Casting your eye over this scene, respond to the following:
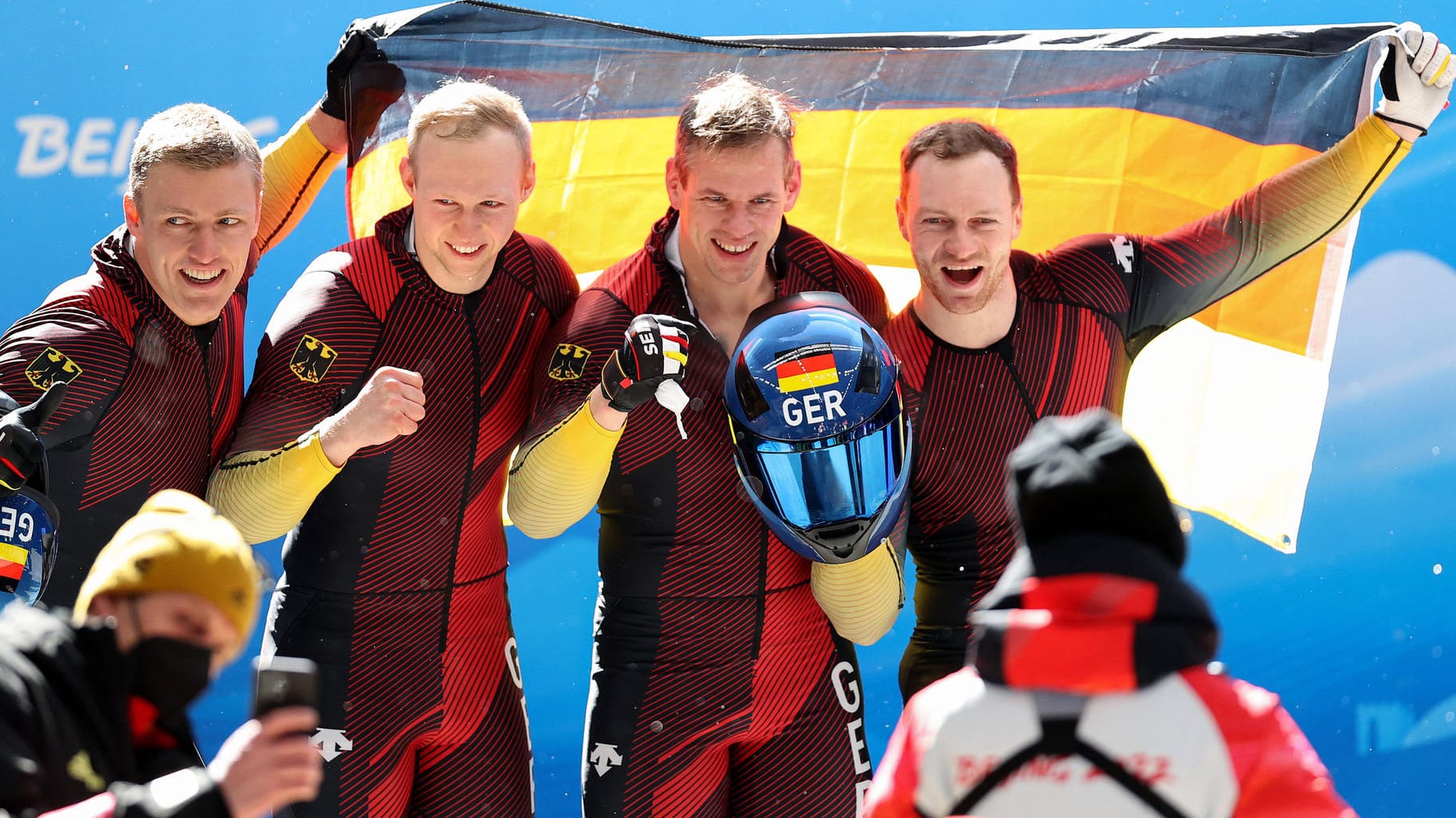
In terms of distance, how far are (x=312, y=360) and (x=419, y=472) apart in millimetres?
352

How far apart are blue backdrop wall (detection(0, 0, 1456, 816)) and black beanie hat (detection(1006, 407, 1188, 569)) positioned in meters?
3.52

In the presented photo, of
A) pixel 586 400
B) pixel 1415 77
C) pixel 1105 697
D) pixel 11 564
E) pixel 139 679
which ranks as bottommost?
pixel 1105 697

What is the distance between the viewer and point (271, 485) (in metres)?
2.98

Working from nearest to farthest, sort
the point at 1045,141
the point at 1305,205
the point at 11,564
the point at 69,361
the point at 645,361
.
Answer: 1. the point at 11,564
2. the point at 645,361
3. the point at 69,361
4. the point at 1305,205
5. the point at 1045,141

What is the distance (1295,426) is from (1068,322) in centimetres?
101

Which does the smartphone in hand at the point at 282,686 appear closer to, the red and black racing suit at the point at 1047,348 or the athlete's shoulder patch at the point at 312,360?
the athlete's shoulder patch at the point at 312,360

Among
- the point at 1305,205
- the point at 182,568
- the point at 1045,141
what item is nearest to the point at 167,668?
the point at 182,568

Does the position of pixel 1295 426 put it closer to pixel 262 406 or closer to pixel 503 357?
pixel 503 357

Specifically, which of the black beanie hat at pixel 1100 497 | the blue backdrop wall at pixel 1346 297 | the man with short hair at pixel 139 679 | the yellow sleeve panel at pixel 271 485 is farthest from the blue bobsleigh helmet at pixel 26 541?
the blue backdrop wall at pixel 1346 297

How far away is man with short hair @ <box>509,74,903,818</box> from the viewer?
314cm

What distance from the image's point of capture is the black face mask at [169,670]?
183 cm

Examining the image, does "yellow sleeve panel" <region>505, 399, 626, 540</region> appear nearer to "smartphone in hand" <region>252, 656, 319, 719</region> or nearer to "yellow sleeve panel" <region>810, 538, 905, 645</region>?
"yellow sleeve panel" <region>810, 538, 905, 645</region>

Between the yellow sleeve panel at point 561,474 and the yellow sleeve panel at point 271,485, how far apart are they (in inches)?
16.1

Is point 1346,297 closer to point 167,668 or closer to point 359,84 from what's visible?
point 359,84
